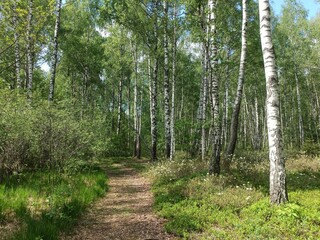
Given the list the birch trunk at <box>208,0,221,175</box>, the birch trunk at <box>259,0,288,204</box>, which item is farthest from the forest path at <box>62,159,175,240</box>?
the birch trunk at <box>259,0,288,204</box>

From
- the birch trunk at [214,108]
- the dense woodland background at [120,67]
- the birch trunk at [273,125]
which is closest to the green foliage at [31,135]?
the dense woodland background at [120,67]

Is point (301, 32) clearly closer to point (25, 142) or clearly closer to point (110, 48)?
point (110, 48)

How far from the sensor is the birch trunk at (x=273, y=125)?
6227mm

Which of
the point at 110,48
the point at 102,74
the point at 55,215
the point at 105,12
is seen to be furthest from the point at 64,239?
the point at 102,74

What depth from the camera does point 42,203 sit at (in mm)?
6535

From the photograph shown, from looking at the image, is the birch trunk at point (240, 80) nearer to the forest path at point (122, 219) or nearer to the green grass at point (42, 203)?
the forest path at point (122, 219)

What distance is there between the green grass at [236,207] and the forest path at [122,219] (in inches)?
12.7

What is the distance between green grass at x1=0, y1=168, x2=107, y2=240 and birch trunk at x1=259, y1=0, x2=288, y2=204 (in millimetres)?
4442

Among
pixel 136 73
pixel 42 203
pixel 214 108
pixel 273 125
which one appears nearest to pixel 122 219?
pixel 42 203

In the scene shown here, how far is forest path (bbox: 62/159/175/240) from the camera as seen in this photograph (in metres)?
5.59

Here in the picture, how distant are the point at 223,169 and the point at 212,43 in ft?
14.8

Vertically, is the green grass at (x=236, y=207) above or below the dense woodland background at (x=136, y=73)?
below

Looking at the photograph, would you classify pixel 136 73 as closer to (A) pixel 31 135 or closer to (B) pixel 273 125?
(A) pixel 31 135

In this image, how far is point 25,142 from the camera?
8.80m
